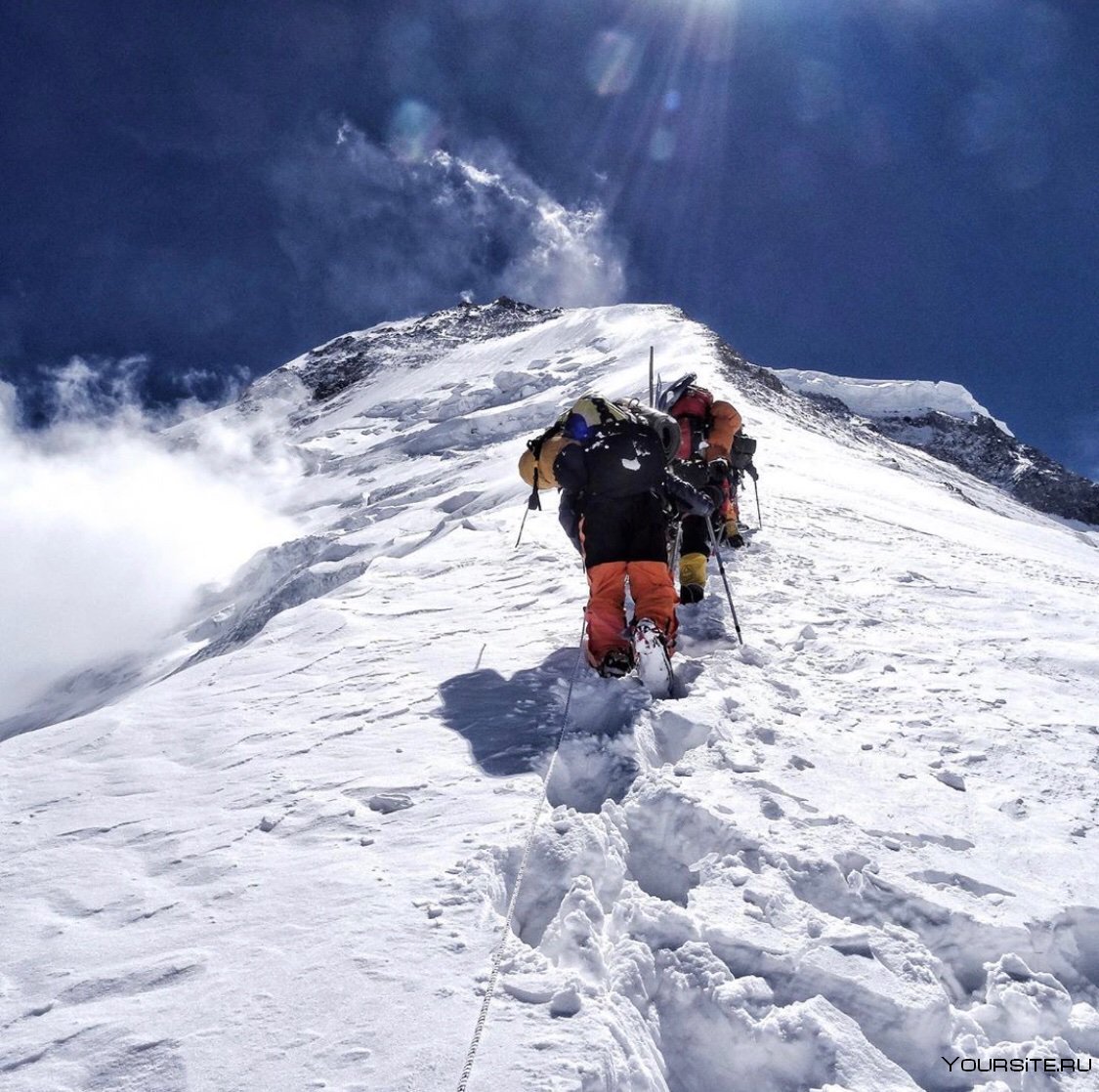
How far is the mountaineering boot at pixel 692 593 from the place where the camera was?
21.2 ft

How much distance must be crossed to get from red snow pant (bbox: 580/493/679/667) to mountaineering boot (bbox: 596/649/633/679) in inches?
5.3

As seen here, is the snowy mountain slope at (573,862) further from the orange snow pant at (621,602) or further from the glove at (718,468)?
the glove at (718,468)

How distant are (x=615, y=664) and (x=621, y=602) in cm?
55

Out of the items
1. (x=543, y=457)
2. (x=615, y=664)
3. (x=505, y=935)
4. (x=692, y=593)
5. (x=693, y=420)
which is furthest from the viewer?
(x=693, y=420)

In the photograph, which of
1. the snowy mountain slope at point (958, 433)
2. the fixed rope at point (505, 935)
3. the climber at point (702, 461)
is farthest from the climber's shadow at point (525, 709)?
the snowy mountain slope at point (958, 433)

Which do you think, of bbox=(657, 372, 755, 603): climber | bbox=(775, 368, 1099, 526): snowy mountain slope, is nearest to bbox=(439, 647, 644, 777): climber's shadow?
bbox=(657, 372, 755, 603): climber

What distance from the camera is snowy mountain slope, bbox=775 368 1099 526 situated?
90875mm

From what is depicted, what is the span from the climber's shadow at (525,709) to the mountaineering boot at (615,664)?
47 mm

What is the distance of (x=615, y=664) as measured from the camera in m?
4.59

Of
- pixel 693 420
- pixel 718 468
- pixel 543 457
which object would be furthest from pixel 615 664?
pixel 693 420

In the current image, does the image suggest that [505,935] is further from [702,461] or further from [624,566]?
[702,461]

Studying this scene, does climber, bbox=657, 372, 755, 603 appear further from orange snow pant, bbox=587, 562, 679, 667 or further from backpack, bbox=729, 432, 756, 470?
orange snow pant, bbox=587, 562, 679, 667

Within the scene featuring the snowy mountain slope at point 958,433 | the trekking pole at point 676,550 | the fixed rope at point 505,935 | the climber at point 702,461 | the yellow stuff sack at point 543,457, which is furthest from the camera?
the snowy mountain slope at point 958,433

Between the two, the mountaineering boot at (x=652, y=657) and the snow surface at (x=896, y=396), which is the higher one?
the snow surface at (x=896, y=396)
